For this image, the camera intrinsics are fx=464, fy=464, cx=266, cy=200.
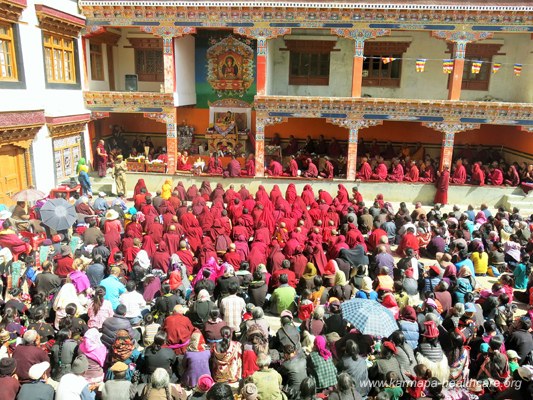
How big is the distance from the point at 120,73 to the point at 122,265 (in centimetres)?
1575

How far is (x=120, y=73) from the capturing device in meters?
23.2

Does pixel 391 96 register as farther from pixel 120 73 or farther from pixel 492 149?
pixel 120 73

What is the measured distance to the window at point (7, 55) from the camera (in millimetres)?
14797

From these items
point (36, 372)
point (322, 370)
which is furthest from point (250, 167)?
point (36, 372)

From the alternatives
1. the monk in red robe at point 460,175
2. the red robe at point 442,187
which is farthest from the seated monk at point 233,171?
the monk in red robe at point 460,175

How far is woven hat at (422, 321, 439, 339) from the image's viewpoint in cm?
698

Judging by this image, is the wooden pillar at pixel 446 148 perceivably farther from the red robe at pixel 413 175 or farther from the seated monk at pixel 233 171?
the seated monk at pixel 233 171

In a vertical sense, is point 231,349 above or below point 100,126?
below

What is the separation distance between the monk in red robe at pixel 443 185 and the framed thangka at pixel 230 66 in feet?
33.2

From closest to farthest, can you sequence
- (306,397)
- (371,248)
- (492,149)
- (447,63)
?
(306,397)
(371,248)
(447,63)
(492,149)

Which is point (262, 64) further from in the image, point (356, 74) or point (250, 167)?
point (250, 167)

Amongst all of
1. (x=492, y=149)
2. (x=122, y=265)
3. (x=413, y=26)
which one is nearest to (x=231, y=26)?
(x=413, y=26)

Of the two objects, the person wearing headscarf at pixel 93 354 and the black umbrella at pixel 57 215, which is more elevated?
the black umbrella at pixel 57 215

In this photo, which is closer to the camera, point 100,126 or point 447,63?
point 447,63
